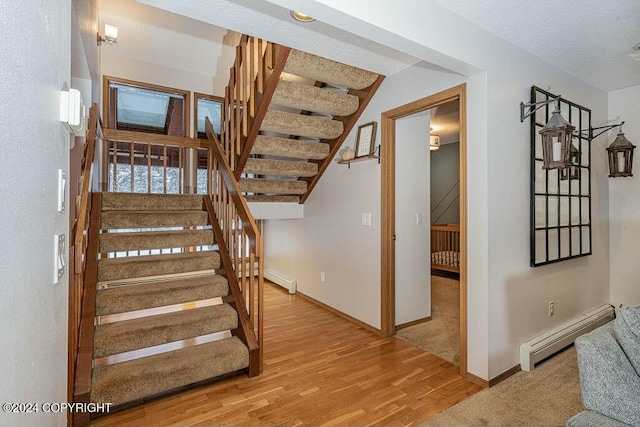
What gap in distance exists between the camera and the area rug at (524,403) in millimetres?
1923

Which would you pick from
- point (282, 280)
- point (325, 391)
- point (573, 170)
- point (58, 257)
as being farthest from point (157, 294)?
point (573, 170)

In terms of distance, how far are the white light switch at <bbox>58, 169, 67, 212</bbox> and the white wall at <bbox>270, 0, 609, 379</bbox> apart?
1.66 m

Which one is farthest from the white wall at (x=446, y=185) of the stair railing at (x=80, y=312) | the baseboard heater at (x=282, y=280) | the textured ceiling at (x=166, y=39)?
the stair railing at (x=80, y=312)

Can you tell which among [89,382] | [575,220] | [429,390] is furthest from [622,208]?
[89,382]

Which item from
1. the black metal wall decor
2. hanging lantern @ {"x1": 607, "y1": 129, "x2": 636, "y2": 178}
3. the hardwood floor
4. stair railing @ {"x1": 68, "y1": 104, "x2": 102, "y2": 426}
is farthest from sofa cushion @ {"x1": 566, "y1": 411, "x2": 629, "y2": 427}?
hanging lantern @ {"x1": 607, "y1": 129, "x2": 636, "y2": 178}

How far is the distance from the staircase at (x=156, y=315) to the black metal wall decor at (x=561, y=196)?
2.42 metres

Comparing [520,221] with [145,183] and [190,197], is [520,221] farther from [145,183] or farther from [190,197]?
[145,183]

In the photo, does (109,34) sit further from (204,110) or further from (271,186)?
(271,186)

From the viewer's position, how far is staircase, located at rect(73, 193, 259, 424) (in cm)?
210

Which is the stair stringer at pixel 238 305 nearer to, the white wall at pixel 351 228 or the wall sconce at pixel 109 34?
the white wall at pixel 351 228

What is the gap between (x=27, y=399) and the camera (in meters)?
0.74

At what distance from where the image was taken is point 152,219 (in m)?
3.13

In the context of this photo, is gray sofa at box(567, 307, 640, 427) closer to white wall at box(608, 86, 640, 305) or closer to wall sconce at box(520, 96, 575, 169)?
wall sconce at box(520, 96, 575, 169)

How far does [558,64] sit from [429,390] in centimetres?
283
